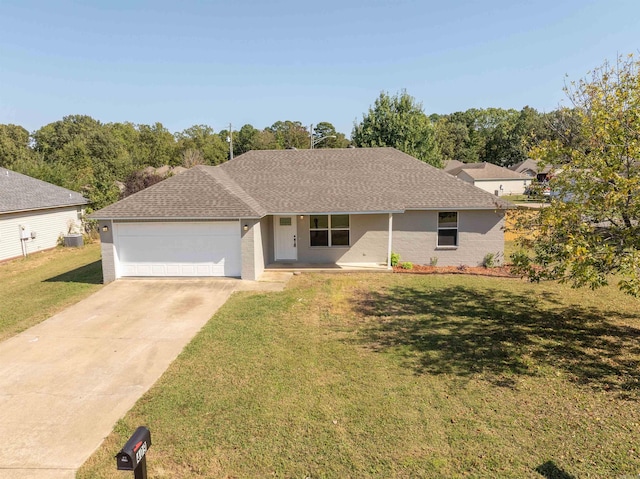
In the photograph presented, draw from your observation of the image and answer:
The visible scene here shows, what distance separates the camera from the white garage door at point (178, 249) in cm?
1442

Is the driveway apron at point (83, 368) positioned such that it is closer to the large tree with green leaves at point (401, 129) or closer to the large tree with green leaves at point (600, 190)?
the large tree with green leaves at point (600, 190)

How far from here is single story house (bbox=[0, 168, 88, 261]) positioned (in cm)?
1886

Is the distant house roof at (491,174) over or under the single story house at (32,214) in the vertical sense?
over

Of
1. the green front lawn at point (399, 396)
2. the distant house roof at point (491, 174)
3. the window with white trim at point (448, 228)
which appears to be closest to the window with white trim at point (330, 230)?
the window with white trim at point (448, 228)

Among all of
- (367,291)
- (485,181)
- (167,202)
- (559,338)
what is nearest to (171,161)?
(485,181)

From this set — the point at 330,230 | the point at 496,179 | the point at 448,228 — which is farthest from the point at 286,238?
the point at 496,179

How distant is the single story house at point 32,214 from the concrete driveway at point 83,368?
988cm

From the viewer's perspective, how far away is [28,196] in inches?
836

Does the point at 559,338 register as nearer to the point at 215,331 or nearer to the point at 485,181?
the point at 215,331

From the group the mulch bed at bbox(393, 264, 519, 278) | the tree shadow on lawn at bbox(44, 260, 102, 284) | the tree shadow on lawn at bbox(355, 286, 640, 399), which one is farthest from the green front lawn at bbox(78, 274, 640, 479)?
the tree shadow on lawn at bbox(44, 260, 102, 284)

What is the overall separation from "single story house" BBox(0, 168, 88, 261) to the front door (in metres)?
12.9

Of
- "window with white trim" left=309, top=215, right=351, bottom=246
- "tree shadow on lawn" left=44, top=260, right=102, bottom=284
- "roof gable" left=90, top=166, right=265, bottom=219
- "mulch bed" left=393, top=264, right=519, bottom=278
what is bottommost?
"mulch bed" left=393, top=264, right=519, bottom=278

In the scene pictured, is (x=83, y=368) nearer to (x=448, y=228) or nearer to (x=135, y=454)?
(x=135, y=454)

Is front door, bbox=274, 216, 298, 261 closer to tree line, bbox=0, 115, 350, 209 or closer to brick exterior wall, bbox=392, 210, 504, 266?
brick exterior wall, bbox=392, 210, 504, 266
